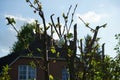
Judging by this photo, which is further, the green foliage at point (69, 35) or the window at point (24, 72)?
the window at point (24, 72)

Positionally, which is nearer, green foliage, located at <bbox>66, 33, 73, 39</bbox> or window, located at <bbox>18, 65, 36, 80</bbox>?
green foliage, located at <bbox>66, 33, 73, 39</bbox>

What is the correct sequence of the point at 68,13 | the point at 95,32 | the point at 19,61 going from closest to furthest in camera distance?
the point at 95,32 → the point at 68,13 → the point at 19,61

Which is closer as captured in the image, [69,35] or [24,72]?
[69,35]

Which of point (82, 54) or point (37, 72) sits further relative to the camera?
point (37, 72)

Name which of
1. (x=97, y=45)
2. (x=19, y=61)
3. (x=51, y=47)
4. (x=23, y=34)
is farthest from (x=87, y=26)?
(x=19, y=61)

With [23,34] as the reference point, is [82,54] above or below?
below

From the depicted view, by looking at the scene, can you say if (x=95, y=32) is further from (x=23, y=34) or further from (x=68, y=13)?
(x=23, y=34)

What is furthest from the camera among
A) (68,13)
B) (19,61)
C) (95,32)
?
(19,61)

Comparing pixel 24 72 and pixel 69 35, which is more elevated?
pixel 69 35

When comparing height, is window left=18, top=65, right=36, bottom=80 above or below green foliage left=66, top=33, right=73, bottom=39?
below

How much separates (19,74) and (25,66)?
111cm

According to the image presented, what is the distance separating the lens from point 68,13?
4438mm

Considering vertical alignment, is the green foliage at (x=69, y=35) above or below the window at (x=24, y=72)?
above

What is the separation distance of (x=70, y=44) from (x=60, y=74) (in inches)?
1246
